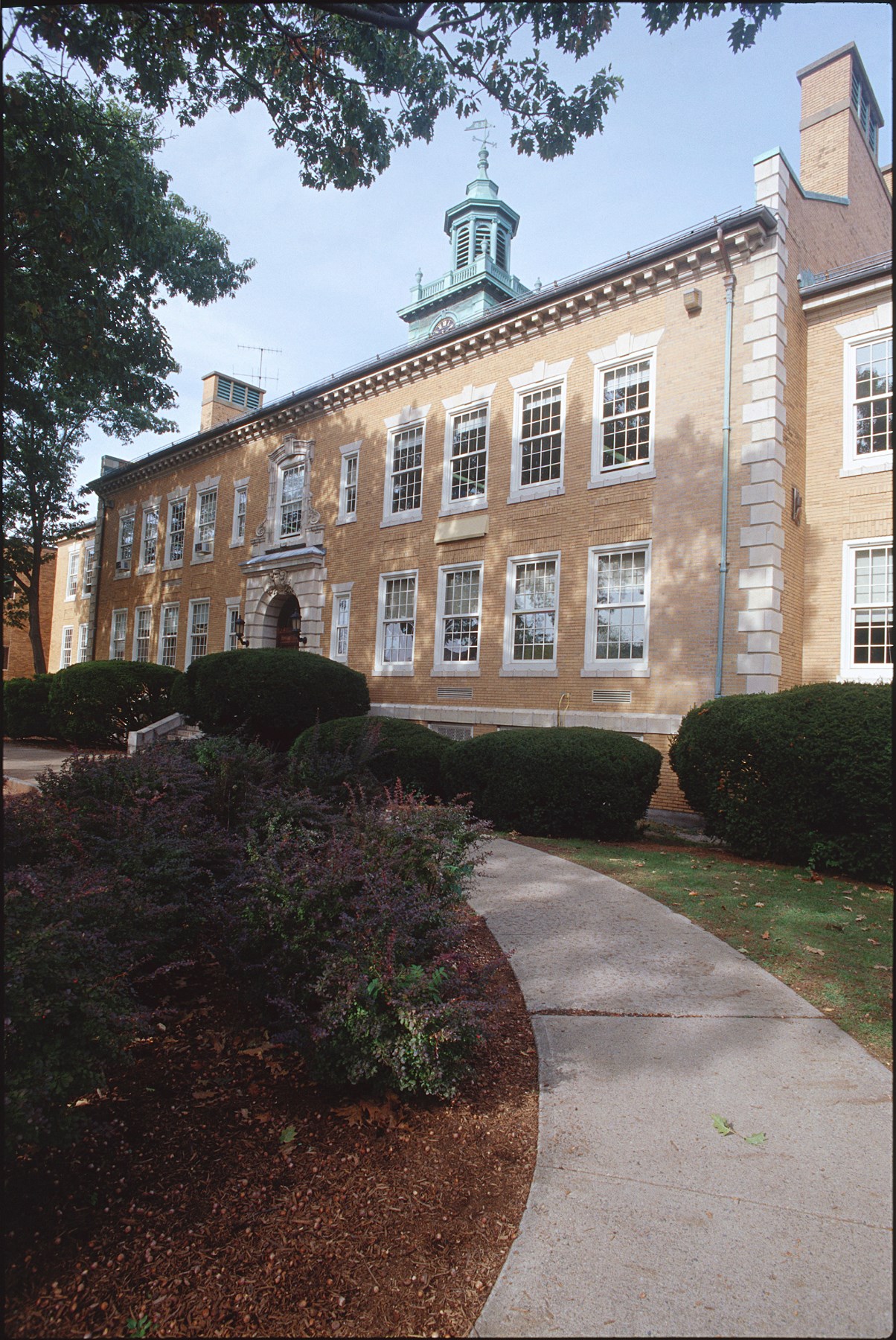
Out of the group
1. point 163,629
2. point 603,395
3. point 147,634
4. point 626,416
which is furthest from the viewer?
point 147,634

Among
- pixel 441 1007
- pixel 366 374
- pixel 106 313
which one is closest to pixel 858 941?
pixel 441 1007

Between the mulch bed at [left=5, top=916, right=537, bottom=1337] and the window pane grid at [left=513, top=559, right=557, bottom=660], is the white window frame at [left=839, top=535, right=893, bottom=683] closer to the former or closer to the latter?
the window pane grid at [left=513, top=559, right=557, bottom=660]

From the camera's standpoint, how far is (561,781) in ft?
29.4

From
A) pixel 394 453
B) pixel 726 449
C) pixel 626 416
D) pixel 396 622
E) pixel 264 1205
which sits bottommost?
pixel 264 1205

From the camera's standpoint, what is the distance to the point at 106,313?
465 cm

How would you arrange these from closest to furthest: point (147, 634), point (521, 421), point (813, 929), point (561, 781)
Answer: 1. point (813, 929)
2. point (561, 781)
3. point (521, 421)
4. point (147, 634)

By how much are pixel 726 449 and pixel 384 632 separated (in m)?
8.75

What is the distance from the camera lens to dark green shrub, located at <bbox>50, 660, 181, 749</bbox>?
61.5 feet

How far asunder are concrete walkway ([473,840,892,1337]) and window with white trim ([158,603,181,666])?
23.2 m

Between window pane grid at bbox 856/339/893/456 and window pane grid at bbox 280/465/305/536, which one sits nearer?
window pane grid at bbox 856/339/893/456

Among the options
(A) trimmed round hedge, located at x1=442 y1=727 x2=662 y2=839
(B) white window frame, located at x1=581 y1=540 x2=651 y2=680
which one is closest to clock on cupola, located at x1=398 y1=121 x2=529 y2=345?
(B) white window frame, located at x1=581 y1=540 x2=651 y2=680

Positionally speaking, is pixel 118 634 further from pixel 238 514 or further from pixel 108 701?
pixel 108 701

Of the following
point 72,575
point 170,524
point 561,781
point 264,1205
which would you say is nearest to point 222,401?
point 170,524

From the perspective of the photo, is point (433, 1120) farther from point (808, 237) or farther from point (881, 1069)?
point (808, 237)
